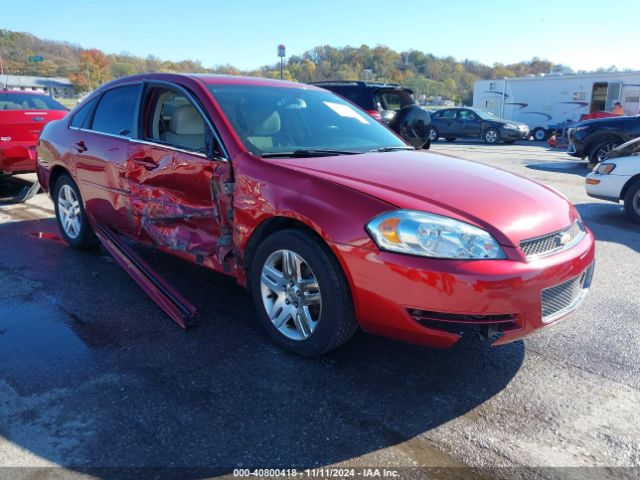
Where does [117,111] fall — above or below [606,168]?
above

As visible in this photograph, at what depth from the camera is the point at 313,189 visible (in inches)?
115

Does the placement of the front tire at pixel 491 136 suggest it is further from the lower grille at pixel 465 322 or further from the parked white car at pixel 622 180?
the lower grille at pixel 465 322

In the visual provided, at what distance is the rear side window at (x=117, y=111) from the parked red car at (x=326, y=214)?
2 cm

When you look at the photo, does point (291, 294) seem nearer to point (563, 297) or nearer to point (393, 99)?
point (563, 297)

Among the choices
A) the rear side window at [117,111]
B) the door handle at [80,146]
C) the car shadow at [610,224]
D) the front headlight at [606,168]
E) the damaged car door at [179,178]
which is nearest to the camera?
the damaged car door at [179,178]

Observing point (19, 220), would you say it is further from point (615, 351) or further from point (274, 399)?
point (615, 351)

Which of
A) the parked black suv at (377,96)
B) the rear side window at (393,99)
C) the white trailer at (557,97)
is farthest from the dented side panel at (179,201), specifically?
the white trailer at (557,97)

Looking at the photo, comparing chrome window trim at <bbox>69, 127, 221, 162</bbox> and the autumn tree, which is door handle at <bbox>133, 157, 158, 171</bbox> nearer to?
chrome window trim at <bbox>69, 127, 221, 162</bbox>

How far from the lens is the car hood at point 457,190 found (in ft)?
8.94

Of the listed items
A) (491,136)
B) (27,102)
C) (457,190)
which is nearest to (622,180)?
(457,190)

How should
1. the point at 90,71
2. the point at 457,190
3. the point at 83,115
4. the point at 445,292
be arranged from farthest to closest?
the point at 90,71
the point at 83,115
the point at 457,190
the point at 445,292

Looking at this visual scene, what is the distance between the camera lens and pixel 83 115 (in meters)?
5.05

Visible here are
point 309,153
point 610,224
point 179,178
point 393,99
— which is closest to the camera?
point 309,153

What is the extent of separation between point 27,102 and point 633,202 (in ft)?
31.5
